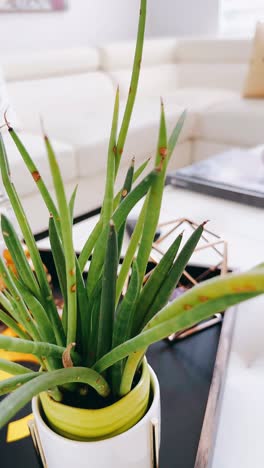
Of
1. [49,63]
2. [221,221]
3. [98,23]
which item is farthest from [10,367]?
[98,23]

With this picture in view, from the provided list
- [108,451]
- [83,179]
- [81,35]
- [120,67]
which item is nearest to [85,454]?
[108,451]

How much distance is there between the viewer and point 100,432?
0.32m

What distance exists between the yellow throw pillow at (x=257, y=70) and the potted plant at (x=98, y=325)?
2403 millimetres

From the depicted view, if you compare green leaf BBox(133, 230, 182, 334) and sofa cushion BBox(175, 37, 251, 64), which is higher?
sofa cushion BBox(175, 37, 251, 64)

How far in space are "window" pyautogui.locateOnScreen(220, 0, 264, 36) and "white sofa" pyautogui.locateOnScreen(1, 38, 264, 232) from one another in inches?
39.6

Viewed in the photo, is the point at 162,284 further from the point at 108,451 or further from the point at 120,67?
the point at 120,67

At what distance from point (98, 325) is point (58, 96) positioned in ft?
7.51

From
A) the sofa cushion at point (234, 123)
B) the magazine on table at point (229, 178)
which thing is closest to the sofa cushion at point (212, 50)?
the sofa cushion at point (234, 123)

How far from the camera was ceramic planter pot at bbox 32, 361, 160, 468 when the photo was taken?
0.32 metres

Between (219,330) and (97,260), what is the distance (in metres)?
0.38

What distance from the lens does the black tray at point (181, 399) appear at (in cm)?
47

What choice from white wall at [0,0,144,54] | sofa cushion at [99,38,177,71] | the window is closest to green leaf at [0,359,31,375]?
sofa cushion at [99,38,177,71]

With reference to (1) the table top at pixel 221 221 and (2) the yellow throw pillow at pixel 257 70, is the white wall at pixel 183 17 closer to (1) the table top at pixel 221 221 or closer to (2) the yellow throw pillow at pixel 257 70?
(2) the yellow throw pillow at pixel 257 70

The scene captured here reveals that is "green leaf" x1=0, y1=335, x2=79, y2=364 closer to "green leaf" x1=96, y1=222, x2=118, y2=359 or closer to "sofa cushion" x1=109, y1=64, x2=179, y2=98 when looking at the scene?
"green leaf" x1=96, y1=222, x2=118, y2=359
